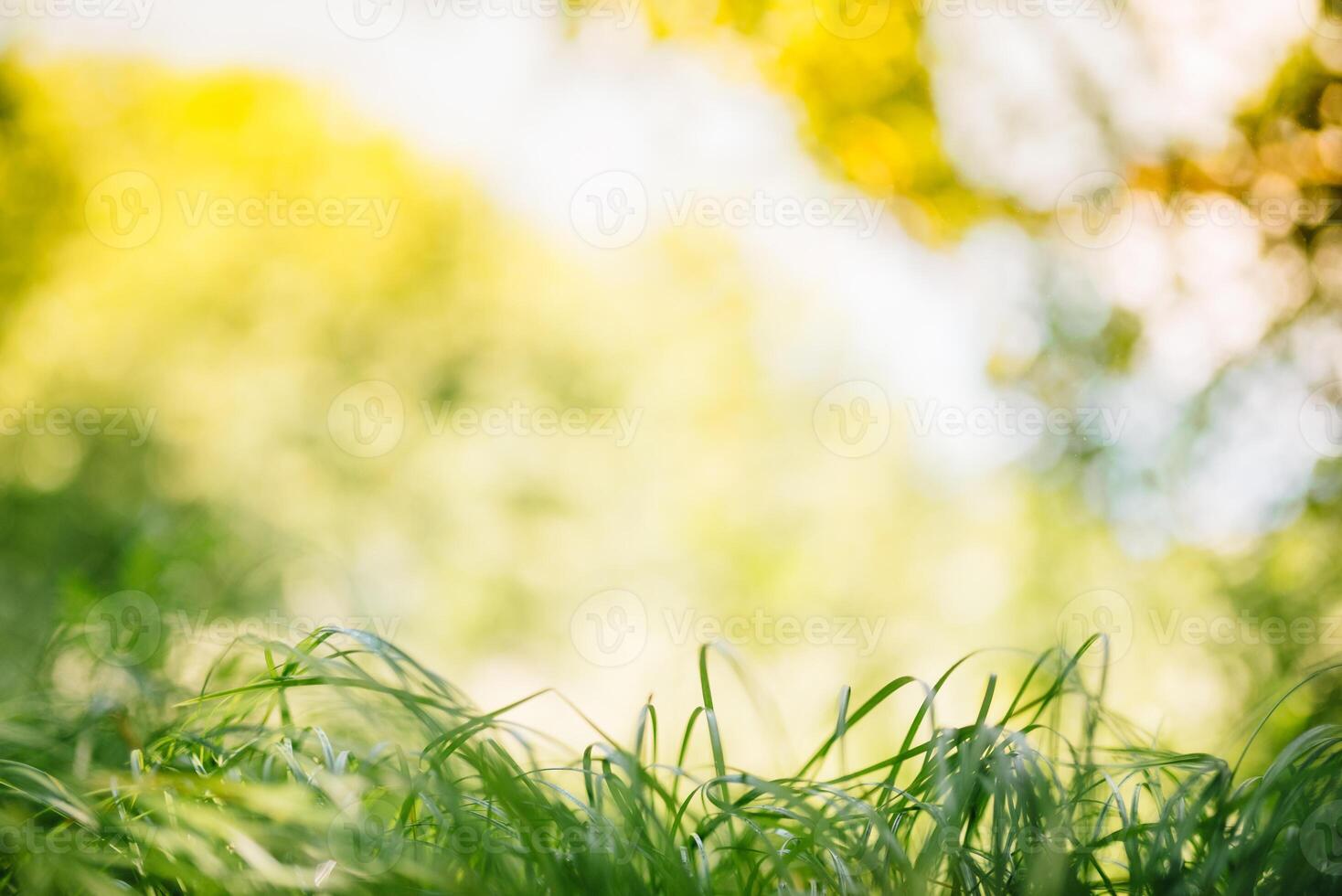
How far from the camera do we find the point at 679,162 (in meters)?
2.18

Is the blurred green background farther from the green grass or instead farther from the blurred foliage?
the green grass

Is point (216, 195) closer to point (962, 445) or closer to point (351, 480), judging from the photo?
Answer: point (351, 480)

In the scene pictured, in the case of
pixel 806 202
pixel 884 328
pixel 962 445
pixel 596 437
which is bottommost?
pixel 962 445

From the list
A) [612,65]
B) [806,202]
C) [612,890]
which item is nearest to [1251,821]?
[612,890]

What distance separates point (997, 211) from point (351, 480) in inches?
72.5

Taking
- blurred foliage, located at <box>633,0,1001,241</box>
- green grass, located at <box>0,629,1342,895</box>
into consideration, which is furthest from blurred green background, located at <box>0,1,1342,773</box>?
green grass, located at <box>0,629,1342,895</box>

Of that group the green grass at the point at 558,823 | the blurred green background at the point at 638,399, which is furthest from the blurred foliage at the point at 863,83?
the green grass at the point at 558,823

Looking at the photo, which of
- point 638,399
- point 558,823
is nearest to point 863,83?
point 558,823

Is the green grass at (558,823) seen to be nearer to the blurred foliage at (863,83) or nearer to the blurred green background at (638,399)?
the blurred green background at (638,399)

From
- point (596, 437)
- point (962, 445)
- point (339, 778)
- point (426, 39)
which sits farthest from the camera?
point (596, 437)

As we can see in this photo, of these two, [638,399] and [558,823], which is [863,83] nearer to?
[558,823]

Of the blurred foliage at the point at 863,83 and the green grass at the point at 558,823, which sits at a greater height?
the blurred foliage at the point at 863,83

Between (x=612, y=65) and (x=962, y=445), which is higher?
(x=612, y=65)

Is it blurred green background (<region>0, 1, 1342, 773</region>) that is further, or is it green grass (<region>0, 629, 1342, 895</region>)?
blurred green background (<region>0, 1, 1342, 773</region>)
